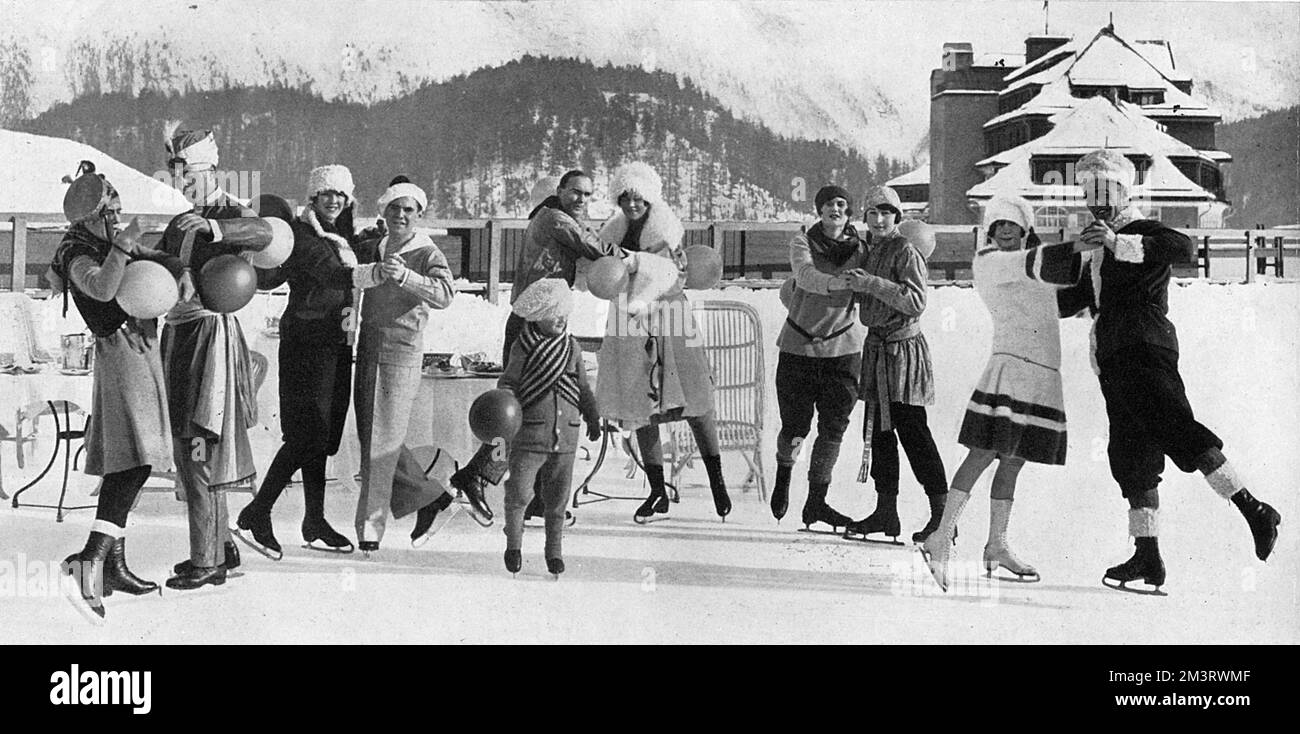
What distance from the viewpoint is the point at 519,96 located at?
616 cm

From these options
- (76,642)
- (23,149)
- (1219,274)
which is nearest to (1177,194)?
(1219,274)

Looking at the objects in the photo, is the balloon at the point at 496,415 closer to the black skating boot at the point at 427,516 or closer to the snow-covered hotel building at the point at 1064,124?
the black skating boot at the point at 427,516

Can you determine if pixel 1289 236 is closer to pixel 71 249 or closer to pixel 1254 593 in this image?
pixel 1254 593

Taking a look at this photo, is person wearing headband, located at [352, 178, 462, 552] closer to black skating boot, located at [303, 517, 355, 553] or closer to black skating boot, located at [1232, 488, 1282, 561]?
black skating boot, located at [303, 517, 355, 553]

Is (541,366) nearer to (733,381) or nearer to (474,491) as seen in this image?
(474,491)

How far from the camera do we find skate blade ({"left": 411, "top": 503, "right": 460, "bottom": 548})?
5.30 meters

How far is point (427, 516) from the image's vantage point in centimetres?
532

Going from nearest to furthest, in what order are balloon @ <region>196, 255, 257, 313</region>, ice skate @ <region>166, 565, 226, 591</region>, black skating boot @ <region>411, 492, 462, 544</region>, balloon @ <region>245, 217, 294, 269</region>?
balloon @ <region>196, 255, 257, 313</region> → balloon @ <region>245, 217, 294, 269</region> → ice skate @ <region>166, 565, 226, 591</region> → black skating boot @ <region>411, 492, 462, 544</region>

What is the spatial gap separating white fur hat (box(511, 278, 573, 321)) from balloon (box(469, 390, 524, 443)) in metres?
0.33

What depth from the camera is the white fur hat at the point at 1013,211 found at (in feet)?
15.6

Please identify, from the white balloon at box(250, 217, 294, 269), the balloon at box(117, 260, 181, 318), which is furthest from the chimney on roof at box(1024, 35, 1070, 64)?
the balloon at box(117, 260, 181, 318)

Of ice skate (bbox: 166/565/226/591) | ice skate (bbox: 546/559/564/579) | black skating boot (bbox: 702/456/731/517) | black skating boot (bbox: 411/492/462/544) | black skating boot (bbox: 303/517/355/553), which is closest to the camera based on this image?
ice skate (bbox: 166/565/226/591)

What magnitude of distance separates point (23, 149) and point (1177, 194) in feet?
20.1

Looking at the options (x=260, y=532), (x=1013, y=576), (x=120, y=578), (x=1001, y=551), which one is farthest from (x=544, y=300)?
(x=1013, y=576)
